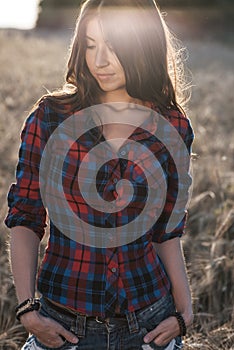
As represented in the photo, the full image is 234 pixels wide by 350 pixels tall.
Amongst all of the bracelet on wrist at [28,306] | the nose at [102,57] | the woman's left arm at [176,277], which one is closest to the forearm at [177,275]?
the woman's left arm at [176,277]

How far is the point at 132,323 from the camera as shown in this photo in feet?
5.74

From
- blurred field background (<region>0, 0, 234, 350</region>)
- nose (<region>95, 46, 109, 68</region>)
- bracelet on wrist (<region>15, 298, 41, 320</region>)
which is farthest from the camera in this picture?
blurred field background (<region>0, 0, 234, 350</region>)

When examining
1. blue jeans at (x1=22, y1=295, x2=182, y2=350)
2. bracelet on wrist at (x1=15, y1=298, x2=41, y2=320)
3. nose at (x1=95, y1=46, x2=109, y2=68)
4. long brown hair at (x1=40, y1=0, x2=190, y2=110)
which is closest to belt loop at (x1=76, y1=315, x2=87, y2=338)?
blue jeans at (x1=22, y1=295, x2=182, y2=350)

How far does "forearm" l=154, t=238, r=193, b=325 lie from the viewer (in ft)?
6.28

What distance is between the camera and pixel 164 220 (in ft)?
6.36

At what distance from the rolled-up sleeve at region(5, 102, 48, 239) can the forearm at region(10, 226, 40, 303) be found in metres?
0.03

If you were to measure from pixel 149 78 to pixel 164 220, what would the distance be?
0.44 meters

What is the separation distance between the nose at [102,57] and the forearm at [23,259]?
52 centimetres

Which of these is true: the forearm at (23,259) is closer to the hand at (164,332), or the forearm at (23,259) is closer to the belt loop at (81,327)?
the belt loop at (81,327)

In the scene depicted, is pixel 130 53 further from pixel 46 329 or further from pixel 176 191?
pixel 46 329

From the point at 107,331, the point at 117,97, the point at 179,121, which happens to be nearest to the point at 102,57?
the point at 117,97

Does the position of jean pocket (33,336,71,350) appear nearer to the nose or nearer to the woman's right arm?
the woman's right arm

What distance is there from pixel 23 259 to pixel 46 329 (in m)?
0.20

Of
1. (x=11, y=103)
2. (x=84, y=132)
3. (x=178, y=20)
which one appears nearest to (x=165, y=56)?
(x=84, y=132)
